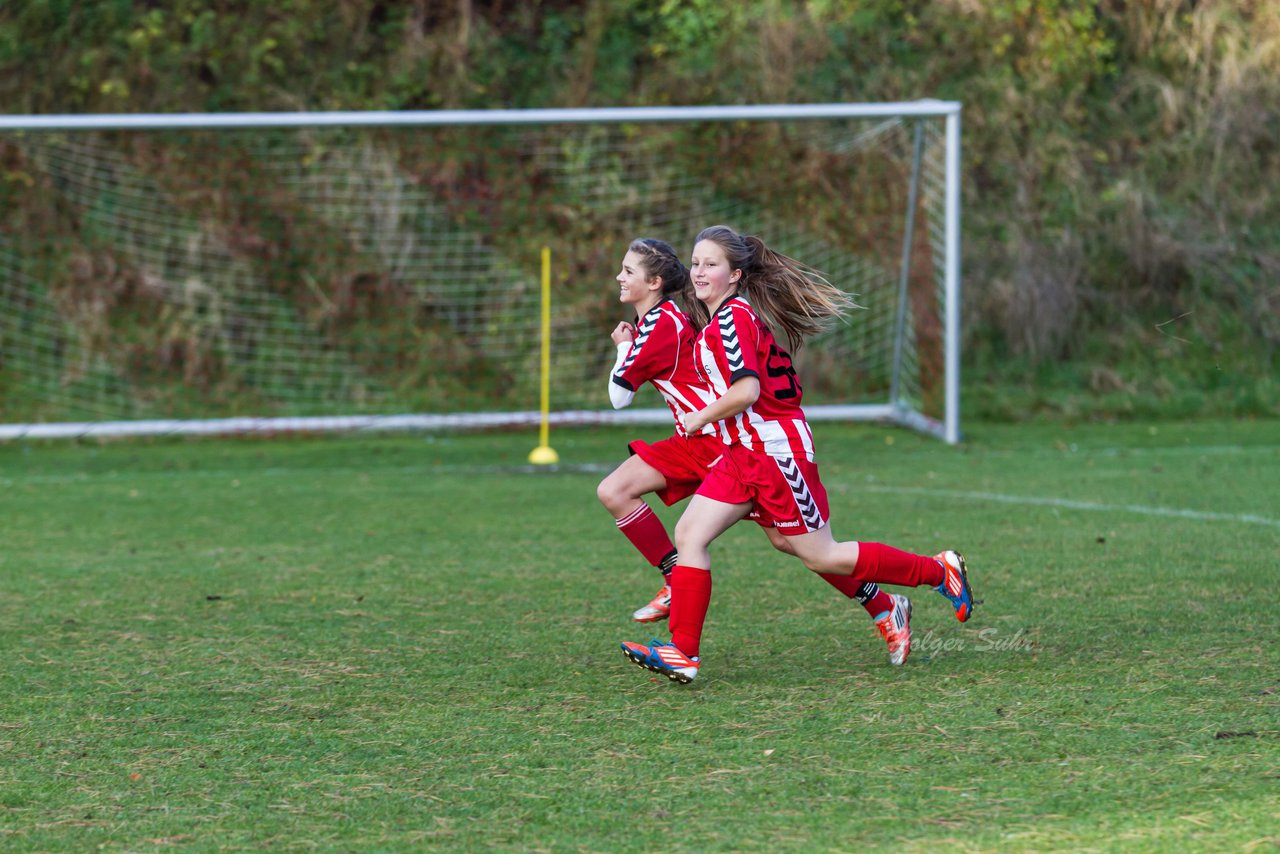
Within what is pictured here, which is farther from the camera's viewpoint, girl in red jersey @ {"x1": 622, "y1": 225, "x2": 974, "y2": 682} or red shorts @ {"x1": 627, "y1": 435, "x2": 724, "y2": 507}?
red shorts @ {"x1": 627, "y1": 435, "x2": 724, "y2": 507}

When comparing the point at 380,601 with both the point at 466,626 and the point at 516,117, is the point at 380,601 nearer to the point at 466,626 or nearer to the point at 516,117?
the point at 466,626

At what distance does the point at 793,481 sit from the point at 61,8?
524 inches

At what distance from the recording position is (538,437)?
11.7 metres

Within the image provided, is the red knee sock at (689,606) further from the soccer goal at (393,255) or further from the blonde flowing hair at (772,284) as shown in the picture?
the soccer goal at (393,255)

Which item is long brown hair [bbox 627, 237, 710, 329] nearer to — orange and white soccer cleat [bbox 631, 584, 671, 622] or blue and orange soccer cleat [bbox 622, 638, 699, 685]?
orange and white soccer cleat [bbox 631, 584, 671, 622]

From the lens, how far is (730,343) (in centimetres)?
425

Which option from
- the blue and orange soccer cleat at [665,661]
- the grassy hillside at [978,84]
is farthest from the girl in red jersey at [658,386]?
the grassy hillside at [978,84]

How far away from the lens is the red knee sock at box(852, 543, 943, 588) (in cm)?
438

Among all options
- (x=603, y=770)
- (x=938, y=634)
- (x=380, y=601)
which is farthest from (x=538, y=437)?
(x=603, y=770)

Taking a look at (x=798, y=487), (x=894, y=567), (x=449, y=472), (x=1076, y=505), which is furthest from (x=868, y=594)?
(x=449, y=472)

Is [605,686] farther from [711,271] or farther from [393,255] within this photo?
[393,255]

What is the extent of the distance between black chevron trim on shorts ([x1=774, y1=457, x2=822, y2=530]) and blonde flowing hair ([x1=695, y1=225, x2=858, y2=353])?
0.52 meters

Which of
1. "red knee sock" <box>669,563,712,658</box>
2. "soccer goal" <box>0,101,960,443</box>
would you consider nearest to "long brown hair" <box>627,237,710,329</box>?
Result: "red knee sock" <box>669,563,712,658</box>

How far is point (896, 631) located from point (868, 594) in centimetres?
15
